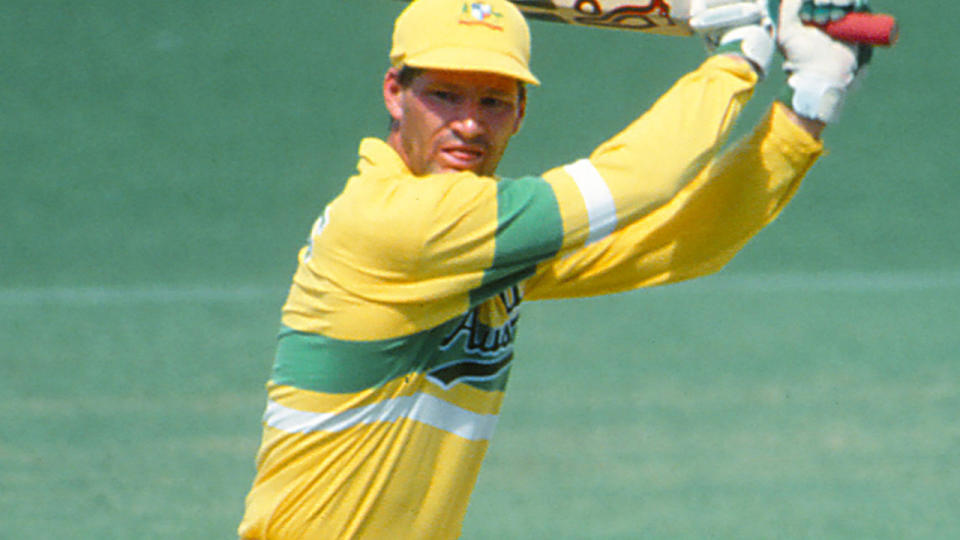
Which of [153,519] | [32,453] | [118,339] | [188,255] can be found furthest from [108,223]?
[153,519]

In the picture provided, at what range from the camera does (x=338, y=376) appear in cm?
247

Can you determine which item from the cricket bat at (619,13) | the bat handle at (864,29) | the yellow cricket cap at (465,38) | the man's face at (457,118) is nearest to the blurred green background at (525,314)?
the cricket bat at (619,13)

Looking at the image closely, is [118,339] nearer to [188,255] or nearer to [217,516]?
[188,255]

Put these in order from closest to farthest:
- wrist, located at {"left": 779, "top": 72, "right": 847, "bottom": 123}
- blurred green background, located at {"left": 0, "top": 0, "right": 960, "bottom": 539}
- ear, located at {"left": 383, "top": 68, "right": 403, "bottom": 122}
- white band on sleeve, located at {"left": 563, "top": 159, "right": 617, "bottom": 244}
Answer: white band on sleeve, located at {"left": 563, "top": 159, "right": 617, "bottom": 244} → wrist, located at {"left": 779, "top": 72, "right": 847, "bottom": 123} → ear, located at {"left": 383, "top": 68, "right": 403, "bottom": 122} → blurred green background, located at {"left": 0, "top": 0, "right": 960, "bottom": 539}

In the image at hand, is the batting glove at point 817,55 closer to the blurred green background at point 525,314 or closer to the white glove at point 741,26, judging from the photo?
the white glove at point 741,26

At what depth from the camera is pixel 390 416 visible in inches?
98.6

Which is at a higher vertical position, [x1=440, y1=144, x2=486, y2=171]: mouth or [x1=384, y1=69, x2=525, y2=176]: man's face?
[x1=384, y1=69, x2=525, y2=176]: man's face

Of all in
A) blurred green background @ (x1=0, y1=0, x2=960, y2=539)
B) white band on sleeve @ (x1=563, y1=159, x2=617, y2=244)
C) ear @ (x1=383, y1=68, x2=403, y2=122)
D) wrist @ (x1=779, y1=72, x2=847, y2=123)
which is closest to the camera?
white band on sleeve @ (x1=563, y1=159, x2=617, y2=244)

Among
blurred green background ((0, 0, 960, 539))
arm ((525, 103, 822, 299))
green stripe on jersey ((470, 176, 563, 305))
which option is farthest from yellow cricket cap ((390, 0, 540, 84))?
blurred green background ((0, 0, 960, 539))

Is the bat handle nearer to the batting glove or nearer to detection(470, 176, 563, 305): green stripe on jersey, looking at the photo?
the batting glove

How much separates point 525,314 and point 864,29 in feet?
14.0

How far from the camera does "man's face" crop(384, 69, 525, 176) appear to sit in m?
2.51

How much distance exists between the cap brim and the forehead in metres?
0.05

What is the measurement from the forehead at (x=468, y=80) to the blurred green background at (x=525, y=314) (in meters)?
2.46
